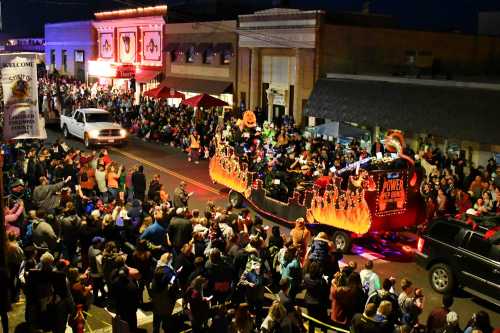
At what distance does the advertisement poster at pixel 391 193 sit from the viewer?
12992 mm

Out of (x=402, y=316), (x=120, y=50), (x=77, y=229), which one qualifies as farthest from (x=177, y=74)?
(x=402, y=316)

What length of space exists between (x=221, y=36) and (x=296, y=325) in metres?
28.0

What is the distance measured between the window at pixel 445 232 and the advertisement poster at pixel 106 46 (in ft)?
135

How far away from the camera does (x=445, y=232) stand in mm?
11352

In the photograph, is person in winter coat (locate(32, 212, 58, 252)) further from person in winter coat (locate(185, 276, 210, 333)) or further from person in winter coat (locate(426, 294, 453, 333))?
person in winter coat (locate(426, 294, 453, 333))

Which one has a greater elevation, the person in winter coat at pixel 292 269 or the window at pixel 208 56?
the window at pixel 208 56

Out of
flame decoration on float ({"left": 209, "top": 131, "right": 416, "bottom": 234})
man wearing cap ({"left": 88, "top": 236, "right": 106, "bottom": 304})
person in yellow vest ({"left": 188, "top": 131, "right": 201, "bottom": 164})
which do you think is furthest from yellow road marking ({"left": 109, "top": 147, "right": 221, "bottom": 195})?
man wearing cap ({"left": 88, "top": 236, "right": 106, "bottom": 304})

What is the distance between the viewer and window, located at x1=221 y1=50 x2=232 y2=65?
33.1m

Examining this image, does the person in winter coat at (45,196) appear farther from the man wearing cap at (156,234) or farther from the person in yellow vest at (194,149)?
the person in yellow vest at (194,149)

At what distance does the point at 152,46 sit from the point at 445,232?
112 feet

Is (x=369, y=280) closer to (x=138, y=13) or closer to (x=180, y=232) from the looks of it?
(x=180, y=232)

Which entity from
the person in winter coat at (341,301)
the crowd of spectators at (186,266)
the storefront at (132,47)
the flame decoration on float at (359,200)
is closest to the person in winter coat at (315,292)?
the crowd of spectators at (186,266)

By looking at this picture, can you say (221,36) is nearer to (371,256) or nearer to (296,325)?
(371,256)

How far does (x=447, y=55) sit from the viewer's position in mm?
30188
